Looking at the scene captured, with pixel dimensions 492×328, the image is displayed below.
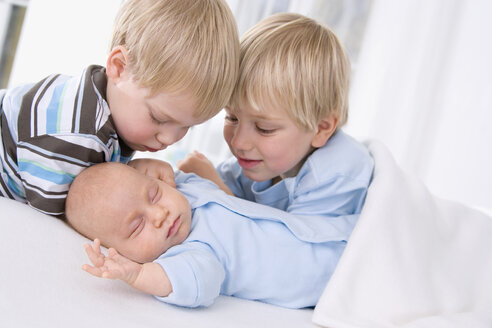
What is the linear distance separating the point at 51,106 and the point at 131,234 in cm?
34

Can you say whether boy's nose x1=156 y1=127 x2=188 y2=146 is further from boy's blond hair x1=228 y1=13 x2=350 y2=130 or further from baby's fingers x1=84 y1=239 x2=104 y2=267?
baby's fingers x1=84 y1=239 x2=104 y2=267

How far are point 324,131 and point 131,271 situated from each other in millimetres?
798

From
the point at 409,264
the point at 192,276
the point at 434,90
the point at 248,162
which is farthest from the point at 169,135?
the point at 434,90

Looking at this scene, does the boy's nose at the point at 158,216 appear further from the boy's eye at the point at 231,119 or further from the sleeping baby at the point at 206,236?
the boy's eye at the point at 231,119

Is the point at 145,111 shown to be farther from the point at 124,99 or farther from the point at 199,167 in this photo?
the point at 199,167

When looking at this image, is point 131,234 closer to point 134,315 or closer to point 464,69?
point 134,315

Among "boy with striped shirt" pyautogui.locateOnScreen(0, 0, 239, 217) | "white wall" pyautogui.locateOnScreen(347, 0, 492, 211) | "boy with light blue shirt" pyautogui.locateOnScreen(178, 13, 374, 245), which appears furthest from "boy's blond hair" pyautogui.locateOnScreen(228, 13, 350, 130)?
"white wall" pyautogui.locateOnScreen(347, 0, 492, 211)

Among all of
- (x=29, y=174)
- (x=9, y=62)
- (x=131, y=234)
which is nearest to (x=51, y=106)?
(x=29, y=174)

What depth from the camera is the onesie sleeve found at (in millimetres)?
958

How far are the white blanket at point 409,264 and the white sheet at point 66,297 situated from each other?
0.38 ft

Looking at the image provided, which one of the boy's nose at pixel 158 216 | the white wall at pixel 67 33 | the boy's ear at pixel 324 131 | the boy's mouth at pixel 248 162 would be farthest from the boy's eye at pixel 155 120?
the white wall at pixel 67 33

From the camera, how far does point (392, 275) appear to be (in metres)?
1.21

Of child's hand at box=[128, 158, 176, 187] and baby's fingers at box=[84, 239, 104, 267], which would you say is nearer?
baby's fingers at box=[84, 239, 104, 267]

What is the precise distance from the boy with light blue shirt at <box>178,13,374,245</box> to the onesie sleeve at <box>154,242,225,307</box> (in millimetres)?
352
